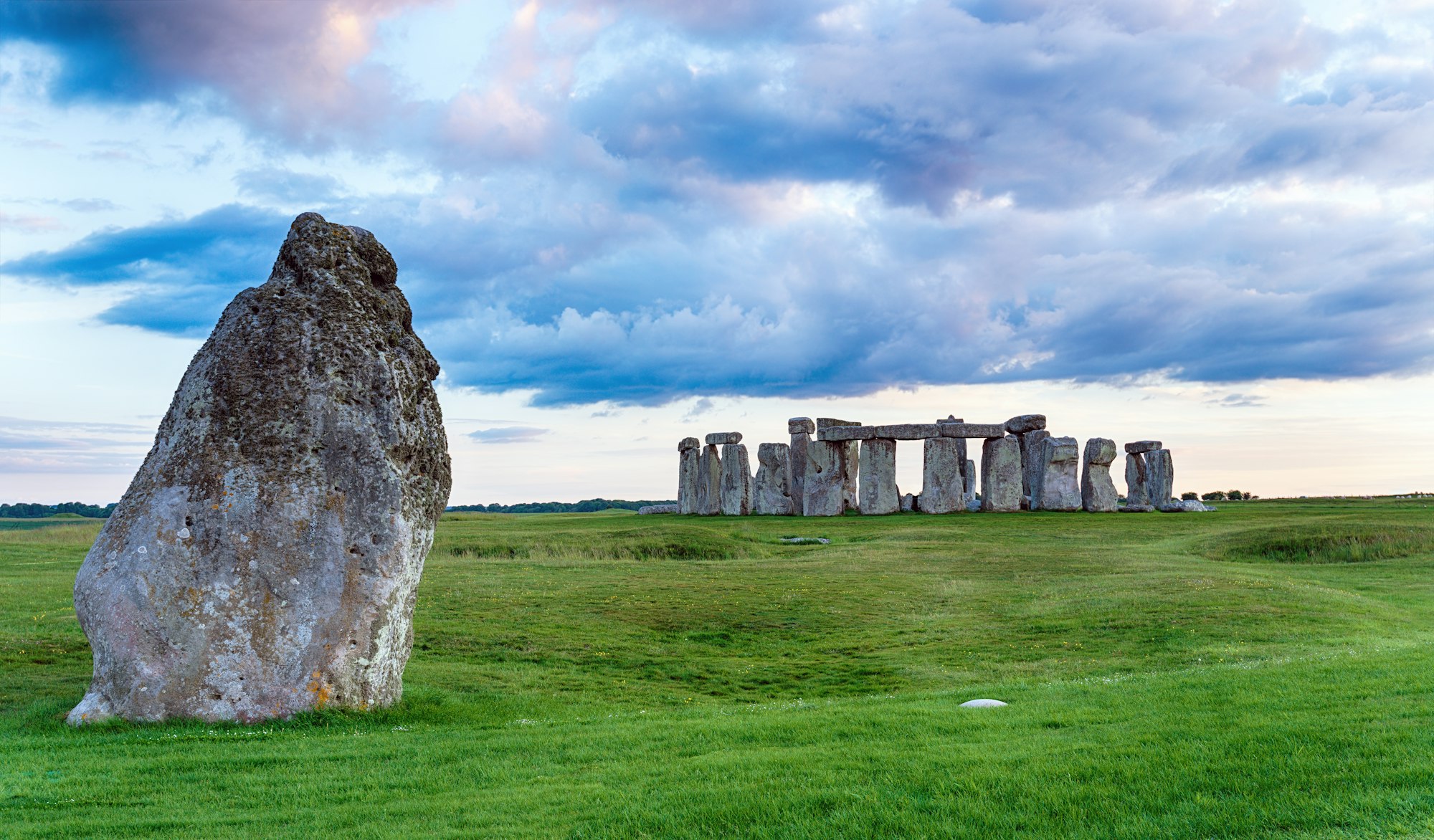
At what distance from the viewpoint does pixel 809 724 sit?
922 cm

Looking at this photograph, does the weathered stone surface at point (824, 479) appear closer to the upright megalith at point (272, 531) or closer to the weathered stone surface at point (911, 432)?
the weathered stone surface at point (911, 432)

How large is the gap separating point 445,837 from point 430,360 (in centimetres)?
702

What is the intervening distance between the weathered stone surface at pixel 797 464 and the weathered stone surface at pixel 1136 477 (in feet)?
50.8

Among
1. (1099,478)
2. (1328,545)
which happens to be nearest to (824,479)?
(1099,478)

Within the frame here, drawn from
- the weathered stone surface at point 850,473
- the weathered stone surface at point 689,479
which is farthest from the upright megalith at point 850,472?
the weathered stone surface at point 689,479

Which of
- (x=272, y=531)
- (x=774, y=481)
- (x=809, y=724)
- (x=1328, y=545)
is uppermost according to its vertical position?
(x=774, y=481)

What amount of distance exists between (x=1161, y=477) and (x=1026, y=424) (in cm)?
686

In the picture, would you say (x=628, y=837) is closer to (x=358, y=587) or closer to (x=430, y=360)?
(x=358, y=587)

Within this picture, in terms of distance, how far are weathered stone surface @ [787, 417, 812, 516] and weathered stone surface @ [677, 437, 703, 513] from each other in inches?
209

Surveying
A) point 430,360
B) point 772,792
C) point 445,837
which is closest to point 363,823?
point 445,837

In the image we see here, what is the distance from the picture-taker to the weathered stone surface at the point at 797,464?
165ft

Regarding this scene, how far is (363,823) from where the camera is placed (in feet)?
22.6

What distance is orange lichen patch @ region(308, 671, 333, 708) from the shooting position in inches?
403

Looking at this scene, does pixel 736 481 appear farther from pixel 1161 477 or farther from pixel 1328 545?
pixel 1328 545
